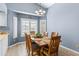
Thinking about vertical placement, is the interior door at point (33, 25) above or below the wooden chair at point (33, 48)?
above

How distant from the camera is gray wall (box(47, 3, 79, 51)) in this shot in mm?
1762

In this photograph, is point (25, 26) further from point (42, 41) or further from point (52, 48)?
point (52, 48)

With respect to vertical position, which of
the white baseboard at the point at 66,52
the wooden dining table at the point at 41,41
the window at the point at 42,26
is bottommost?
the white baseboard at the point at 66,52

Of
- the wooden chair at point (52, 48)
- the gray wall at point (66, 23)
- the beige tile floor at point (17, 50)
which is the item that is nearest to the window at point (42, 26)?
the gray wall at point (66, 23)

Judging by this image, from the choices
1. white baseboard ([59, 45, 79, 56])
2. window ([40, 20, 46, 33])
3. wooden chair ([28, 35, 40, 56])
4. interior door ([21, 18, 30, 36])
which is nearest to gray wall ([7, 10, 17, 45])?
interior door ([21, 18, 30, 36])

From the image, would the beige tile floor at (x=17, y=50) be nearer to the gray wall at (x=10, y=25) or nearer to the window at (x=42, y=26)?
the gray wall at (x=10, y=25)

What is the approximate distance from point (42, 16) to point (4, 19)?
57 cm

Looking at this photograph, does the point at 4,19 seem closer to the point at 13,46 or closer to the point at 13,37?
the point at 13,37

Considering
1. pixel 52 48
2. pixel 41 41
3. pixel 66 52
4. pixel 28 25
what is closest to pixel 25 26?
pixel 28 25

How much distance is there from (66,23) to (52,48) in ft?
1.47

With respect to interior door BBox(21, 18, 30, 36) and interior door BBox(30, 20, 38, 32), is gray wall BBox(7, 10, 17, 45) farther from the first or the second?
interior door BBox(30, 20, 38, 32)

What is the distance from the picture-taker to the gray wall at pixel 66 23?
176 centimetres

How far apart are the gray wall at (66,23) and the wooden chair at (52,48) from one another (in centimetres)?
10

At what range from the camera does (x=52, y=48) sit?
1.84 m
